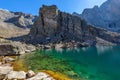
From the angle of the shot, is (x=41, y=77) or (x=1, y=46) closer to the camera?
(x=41, y=77)

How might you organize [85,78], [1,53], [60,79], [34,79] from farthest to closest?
[1,53] < [85,78] < [60,79] < [34,79]

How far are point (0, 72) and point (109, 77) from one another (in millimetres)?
28069

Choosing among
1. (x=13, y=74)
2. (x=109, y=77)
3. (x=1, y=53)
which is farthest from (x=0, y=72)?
(x=1, y=53)

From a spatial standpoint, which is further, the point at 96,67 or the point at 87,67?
the point at 96,67

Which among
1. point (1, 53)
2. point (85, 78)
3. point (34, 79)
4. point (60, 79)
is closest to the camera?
point (34, 79)

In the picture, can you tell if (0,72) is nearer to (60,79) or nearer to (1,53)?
(60,79)

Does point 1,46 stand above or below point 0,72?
above

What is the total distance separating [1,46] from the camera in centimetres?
14775

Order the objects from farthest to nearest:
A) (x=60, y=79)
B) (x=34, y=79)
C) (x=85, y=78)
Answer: (x=85, y=78) < (x=60, y=79) < (x=34, y=79)

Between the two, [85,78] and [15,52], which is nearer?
[85,78]

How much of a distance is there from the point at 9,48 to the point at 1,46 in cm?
504

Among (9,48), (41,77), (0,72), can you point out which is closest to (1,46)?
(9,48)

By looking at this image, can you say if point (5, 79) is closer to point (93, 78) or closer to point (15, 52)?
point (93, 78)

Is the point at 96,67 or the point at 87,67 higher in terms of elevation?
the point at 87,67
